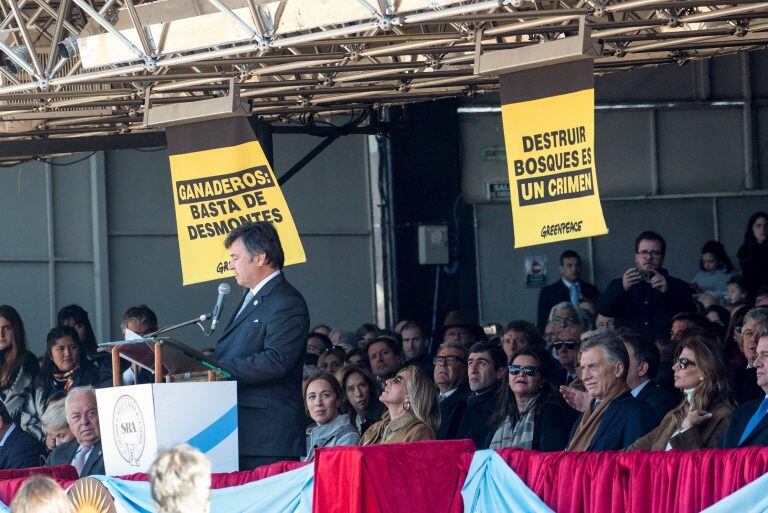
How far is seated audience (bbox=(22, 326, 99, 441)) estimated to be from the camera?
9.60m

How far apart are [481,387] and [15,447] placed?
284 cm

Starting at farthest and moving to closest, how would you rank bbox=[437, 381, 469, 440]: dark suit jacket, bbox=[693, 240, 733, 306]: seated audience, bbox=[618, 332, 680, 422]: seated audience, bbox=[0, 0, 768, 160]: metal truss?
1. bbox=[693, 240, 733, 306]: seated audience
2. bbox=[437, 381, 469, 440]: dark suit jacket
3. bbox=[0, 0, 768, 160]: metal truss
4. bbox=[618, 332, 680, 422]: seated audience

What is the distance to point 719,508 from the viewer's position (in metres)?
4.67

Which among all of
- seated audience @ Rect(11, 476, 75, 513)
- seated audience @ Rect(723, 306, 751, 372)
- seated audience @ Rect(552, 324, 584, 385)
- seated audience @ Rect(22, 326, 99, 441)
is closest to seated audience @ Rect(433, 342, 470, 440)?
seated audience @ Rect(552, 324, 584, 385)

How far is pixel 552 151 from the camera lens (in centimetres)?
731

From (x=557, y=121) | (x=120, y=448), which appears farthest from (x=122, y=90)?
(x=120, y=448)

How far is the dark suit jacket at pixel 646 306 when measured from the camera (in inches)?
376

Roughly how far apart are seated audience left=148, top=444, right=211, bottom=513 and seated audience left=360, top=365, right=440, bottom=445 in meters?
3.43

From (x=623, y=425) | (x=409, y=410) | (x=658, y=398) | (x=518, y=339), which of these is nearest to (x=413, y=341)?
(x=518, y=339)

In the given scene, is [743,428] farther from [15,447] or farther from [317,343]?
[317,343]

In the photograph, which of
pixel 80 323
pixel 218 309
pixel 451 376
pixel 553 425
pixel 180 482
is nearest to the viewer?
pixel 180 482

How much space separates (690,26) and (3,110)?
4742 mm

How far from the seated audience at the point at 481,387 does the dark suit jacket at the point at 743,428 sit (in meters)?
2.25

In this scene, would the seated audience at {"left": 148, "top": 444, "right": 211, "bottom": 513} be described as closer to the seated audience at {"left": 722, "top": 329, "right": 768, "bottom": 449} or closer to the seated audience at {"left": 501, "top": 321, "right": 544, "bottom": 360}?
the seated audience at {"left": 722, "top": 329, "right": 768, "bottom": 449}
